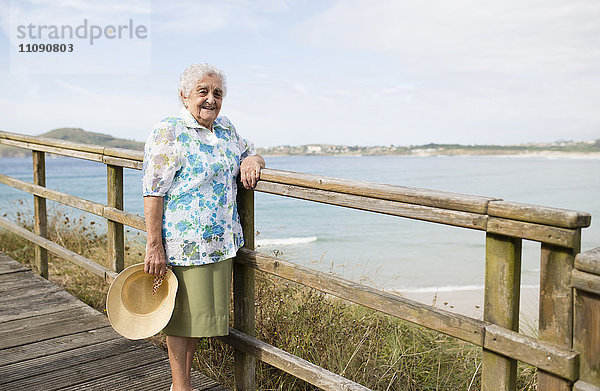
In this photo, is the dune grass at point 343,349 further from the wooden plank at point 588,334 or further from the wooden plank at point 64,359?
the wooden plank at point 588,334

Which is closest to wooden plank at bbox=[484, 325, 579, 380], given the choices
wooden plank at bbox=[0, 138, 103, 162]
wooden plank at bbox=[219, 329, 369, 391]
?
wooden plank at bbox=[219, 329, 369, 391]

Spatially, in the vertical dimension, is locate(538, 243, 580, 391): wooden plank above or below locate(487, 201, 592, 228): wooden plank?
below

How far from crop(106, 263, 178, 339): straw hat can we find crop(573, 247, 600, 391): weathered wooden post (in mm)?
1587

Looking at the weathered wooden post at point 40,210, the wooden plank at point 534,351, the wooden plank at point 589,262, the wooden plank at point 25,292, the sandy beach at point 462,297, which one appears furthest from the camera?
the sandy beach at point 462,297

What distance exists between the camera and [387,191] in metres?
1.93

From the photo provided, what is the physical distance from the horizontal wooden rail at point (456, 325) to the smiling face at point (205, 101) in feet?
2.43

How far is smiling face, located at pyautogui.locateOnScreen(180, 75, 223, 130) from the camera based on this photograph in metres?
2.33

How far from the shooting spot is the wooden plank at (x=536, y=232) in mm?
1450

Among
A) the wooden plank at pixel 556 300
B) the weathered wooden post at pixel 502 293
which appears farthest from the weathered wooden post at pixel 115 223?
the wooden plank at pixel 556 300

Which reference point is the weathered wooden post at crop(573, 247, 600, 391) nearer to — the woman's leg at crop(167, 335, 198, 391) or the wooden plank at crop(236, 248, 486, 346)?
the wooden plank at crop(236, 248, 486, 346)

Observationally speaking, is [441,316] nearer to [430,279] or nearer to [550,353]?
[550,353]

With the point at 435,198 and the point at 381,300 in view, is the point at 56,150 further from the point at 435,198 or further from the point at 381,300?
the point at 435,198

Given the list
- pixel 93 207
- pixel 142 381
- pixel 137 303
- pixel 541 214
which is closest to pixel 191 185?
pixel 137 303

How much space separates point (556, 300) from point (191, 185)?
1.46 meters
